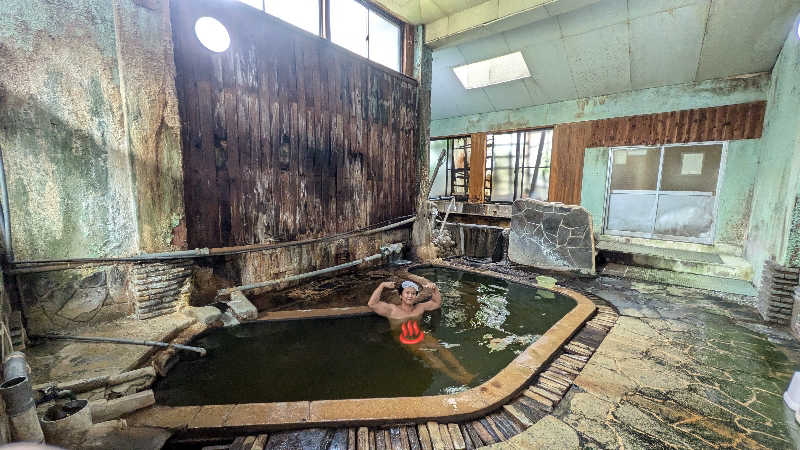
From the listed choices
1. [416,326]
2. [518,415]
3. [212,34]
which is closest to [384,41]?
[212,34]

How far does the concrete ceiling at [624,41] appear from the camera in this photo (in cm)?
584

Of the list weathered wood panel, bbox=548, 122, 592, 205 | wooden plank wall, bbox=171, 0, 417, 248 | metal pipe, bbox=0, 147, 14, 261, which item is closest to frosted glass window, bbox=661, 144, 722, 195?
weathered wood panel, bbox=548, 122, 592, 205

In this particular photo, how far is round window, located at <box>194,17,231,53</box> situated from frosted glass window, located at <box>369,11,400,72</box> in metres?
3.18

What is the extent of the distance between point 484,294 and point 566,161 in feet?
19.1

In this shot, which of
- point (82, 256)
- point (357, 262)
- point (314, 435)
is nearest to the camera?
point (314, 435)

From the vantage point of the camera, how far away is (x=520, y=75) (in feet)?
29.6

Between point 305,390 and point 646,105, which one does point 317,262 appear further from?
point 646,105

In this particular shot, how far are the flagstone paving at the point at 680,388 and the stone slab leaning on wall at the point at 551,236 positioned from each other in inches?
81.9

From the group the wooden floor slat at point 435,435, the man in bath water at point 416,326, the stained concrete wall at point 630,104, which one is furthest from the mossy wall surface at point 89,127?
the stained concrete wall at point 630,104

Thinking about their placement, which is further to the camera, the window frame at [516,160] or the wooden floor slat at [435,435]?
the window frame at [516,160]

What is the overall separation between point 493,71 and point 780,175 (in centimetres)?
682

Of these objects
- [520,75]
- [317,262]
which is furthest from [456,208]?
[317,262]

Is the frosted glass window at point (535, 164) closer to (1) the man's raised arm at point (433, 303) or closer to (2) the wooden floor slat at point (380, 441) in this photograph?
(1) the man's raised arm at point (433, 303)

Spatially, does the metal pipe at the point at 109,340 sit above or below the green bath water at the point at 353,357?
above
